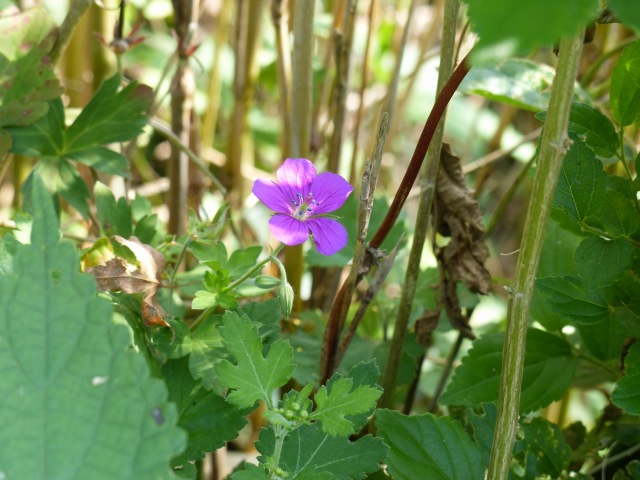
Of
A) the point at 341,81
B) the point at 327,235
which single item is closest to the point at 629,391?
the point at 327,235

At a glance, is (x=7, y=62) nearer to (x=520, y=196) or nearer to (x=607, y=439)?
(x=607, y=439)

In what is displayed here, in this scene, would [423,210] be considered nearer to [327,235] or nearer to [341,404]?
[327,235]

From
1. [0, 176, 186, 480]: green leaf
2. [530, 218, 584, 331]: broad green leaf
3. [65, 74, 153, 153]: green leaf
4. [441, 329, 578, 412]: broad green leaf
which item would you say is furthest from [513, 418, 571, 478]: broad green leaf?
[65, 74, 153, 153]: green leaf

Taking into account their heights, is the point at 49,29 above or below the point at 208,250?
above

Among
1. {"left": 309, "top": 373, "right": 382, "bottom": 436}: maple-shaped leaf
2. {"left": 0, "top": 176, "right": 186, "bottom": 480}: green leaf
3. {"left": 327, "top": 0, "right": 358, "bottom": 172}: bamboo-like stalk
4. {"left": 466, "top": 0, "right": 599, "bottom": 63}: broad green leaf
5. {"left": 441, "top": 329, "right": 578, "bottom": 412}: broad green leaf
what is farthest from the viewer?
{"left": 327, "top": 0, "right": 358, "bottom": 172}: bamboo-like stalk

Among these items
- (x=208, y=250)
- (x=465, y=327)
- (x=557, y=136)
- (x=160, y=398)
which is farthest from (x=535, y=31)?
(x=465, y=327)

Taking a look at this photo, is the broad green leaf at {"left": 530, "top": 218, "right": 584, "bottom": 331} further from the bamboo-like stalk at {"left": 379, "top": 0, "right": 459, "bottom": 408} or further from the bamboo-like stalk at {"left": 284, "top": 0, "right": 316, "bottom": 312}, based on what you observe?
the bamboo-like stalk at {"left": 284, "top": 0, "right": 316, "bottom": 312}
